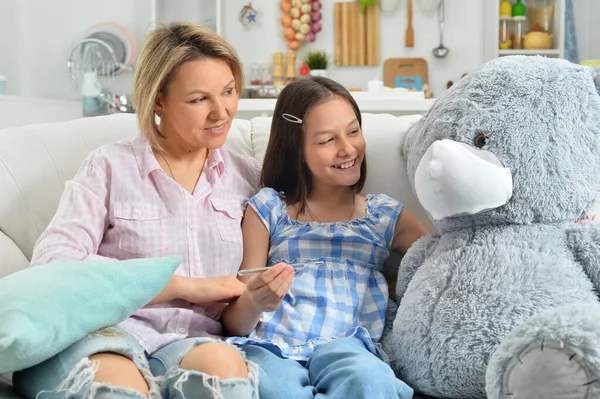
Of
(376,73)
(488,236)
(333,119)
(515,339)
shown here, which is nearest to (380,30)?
(376,73)

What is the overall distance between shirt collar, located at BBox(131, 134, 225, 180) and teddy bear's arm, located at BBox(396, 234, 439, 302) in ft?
1.30

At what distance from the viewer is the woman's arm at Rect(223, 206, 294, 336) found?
1129 millimetres

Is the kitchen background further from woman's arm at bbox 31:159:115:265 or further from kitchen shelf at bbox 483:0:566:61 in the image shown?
woman's arm at bbox 31:159:115:265

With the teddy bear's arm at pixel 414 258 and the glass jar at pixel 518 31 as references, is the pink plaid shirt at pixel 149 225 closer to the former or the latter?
the teddy bear's arm at pixel 414 258

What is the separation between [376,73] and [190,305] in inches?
135

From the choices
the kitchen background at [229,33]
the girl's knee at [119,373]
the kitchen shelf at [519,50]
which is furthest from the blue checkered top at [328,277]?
the kitchen shelf at [519,50]

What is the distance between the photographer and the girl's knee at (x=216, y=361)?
3.27 feet

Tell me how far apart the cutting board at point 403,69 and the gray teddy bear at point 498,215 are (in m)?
3.31

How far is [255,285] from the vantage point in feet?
3.77

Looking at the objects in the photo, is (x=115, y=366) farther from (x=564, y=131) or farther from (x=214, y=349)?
(x=564, y=131)

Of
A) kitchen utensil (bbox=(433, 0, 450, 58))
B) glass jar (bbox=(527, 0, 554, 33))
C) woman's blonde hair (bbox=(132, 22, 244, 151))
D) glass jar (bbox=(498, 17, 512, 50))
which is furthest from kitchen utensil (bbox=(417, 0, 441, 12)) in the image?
woman's blonde hair (bbox=(132, 22, 244, 151))

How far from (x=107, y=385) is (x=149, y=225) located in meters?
0.42

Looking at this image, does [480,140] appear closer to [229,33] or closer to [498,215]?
[498,215]

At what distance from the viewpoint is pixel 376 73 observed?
14.9 feet
